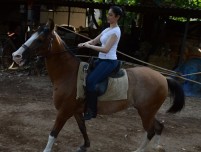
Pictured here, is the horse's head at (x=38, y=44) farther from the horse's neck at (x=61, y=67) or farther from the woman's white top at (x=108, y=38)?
the woman's white top at (x=108, y=38)

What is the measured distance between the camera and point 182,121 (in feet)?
24.7

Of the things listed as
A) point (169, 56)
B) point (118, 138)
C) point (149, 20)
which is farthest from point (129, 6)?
point (118, 138)

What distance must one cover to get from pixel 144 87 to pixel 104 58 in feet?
2.63

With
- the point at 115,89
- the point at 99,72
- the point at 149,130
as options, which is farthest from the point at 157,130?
the point at 99,72

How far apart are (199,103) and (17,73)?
5.74 meters

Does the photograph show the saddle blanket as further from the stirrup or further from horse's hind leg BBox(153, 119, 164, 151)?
horse's hind leg BBox(153, 119, 164, 151)

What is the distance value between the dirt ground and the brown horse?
538 millimetres

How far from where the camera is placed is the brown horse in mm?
4559

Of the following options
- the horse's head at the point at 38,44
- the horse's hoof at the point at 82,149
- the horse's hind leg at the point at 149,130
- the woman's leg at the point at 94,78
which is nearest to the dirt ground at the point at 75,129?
the horse's hoof at the point at 82,149

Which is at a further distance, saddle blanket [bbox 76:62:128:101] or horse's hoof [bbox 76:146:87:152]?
horse's hoof [bbox 76:146:87:152]

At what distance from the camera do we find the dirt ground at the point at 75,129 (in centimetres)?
552

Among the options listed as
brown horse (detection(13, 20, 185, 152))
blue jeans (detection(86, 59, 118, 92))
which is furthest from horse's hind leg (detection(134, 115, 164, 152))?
blue jeans (detection(86, 59, 118, 92))

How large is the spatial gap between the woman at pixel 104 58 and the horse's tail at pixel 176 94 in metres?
1.15

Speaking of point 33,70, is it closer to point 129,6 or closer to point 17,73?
point 17,73
